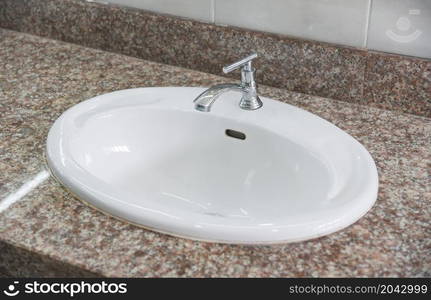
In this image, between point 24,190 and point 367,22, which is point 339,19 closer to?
point 367,22

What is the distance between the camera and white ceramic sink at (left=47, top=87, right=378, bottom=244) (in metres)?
1.16

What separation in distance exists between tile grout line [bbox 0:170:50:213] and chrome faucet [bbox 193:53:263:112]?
361 mm

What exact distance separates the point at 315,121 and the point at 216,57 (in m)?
0.34

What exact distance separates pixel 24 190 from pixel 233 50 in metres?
0.61

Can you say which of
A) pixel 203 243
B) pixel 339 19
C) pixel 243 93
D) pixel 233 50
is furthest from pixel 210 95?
pixel 203 243

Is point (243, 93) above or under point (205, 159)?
above

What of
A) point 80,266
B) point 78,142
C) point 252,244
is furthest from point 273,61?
point 80,266

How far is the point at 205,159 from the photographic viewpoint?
4.66 ft

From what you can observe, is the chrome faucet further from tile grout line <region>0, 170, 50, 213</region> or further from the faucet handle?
tile grout line <region>0, 170, 50, 213</region>

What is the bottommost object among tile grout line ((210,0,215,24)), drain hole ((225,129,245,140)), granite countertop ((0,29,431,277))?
drain hole ((225,129,245,140))

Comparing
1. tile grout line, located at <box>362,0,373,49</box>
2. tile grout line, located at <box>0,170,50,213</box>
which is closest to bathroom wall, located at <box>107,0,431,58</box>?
tile grout line, located at <box>362,0,373,49</box>

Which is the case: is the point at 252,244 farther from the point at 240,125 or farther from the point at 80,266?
the point at 240,125

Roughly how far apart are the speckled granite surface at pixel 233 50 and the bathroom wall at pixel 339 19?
0.9 inches

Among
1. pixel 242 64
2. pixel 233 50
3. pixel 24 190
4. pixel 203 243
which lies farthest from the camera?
pixel 233 50
